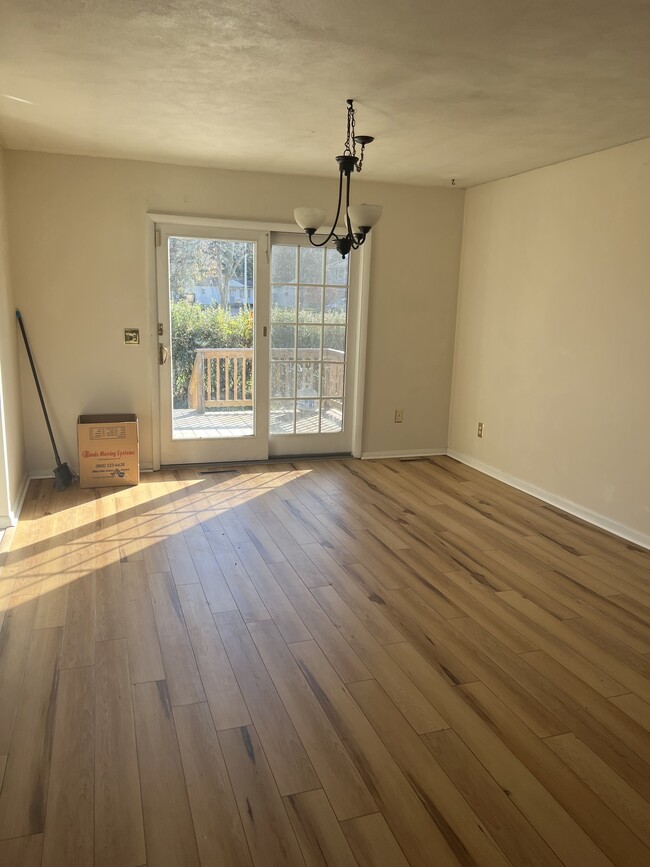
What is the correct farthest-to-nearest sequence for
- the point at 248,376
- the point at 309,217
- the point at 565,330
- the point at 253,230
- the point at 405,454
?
the point at 405,454 → the point at 248,376 → the point at 253,230 → the point at 565,330 → the point at 309,217

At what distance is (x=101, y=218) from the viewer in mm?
4668

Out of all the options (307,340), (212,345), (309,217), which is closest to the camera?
(309,217)

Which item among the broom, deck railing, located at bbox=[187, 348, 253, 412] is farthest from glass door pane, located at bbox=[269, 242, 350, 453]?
the broom

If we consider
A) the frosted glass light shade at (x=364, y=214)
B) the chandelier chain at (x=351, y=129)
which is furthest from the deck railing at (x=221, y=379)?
the frosted glass light shade at (x=364, y=214)

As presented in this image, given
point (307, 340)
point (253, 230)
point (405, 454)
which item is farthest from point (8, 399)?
point (405, 454)

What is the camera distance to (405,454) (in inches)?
232

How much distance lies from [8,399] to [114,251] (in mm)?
1422

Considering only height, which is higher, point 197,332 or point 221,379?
point 197,332

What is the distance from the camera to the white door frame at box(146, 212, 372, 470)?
482 cm

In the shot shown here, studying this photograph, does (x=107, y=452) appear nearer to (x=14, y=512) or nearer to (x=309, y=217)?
(x=14, y=512)

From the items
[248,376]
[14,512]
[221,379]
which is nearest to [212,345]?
[221,379]

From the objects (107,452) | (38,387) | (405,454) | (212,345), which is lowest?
(405,454)

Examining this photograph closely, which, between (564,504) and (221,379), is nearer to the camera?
(564,504)

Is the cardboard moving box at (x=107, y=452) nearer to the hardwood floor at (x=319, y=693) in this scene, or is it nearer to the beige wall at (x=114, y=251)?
the beige wall at (x=114, y=251)
